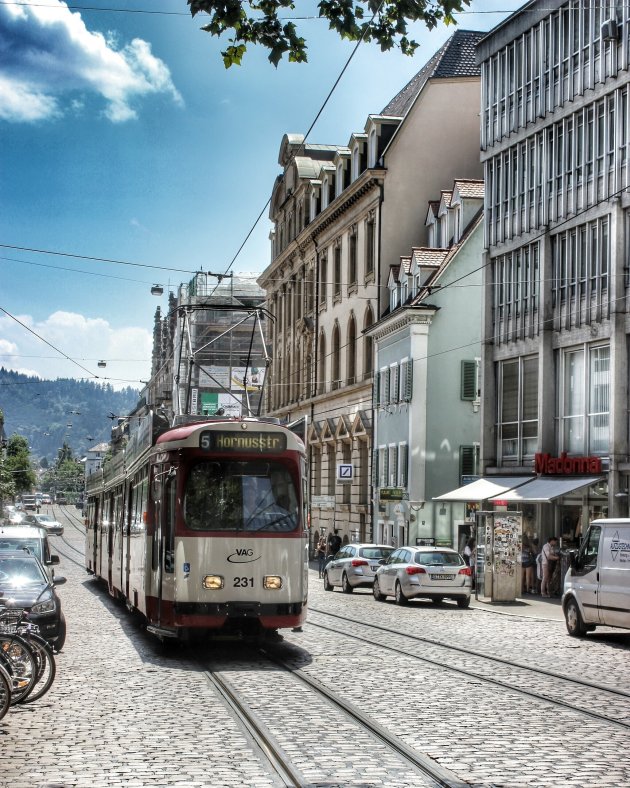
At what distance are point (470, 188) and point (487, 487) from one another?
576 inches

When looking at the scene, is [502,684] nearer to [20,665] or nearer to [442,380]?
[20,665]

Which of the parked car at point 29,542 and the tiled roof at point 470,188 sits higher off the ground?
the tiled roof at point 470,188

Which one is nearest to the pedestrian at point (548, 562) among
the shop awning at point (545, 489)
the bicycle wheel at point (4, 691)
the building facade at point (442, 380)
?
the shop awning at point (545, 489)

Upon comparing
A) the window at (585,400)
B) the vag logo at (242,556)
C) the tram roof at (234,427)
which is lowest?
the vag logo at (242,556)

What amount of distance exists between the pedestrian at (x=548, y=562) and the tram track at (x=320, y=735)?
19945mm

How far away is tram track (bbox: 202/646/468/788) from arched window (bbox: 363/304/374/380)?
1657 inches

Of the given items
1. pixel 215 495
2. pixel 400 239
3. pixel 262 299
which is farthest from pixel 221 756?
pixel 262 299

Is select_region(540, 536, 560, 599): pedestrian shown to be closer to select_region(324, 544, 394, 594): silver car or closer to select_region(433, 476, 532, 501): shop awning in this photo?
select_region(433, 476, 532, 501): shop awning

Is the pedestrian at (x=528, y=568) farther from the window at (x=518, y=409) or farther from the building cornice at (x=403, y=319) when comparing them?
the building cornice at (x=403, y=319)

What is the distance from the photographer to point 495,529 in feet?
105

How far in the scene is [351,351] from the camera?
61719mm

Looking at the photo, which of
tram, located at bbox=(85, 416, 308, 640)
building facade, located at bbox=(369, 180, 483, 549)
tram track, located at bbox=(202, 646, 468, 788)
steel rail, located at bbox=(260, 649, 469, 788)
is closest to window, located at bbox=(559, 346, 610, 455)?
building facade, located at bbox=(369, 180, 483, 549)

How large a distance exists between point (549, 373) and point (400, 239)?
19.4 meters

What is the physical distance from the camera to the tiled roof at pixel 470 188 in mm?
50344
